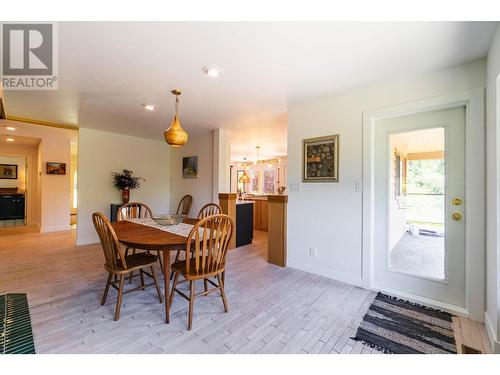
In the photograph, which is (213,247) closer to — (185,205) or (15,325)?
(15,325)

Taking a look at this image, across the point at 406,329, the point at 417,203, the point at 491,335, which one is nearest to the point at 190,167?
the point at 417,203

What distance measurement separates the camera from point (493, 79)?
170 cm

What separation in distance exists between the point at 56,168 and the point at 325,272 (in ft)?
22.0

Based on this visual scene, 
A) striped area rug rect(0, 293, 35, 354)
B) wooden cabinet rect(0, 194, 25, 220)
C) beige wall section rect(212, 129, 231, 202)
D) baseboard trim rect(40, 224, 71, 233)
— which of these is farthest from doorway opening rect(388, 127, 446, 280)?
wooden cabinet rect(0, 194, 25, 220)

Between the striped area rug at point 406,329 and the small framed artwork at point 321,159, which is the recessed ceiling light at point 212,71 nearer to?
the small framed artwork at point 321,159

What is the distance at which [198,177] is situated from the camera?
4957 mm

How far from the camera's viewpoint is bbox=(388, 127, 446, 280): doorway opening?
7.48 feet

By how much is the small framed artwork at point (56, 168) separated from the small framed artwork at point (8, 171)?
2.45m

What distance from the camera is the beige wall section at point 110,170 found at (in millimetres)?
4469

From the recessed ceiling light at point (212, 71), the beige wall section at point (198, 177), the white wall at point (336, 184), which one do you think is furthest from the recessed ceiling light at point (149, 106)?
the white wall at point (336, 184)

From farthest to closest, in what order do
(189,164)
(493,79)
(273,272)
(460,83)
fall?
(189,164), (273,272), (460,83), (493,79)

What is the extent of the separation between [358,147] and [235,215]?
8.06ft
